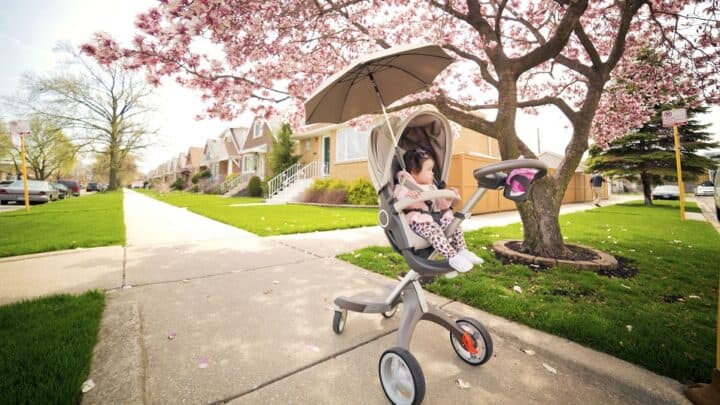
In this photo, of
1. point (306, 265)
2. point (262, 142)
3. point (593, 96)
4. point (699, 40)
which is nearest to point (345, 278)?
point (306, 265)

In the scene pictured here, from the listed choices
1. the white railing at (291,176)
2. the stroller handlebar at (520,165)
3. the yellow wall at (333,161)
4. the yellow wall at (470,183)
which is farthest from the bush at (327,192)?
the stroller handlebar at (520,165)

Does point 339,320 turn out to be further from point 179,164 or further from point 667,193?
point 179,164

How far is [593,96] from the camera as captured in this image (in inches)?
162

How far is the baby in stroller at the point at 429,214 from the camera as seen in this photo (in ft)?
5.18

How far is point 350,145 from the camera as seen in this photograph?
15406 millimetres

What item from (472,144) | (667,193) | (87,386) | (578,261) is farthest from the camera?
(667,193)

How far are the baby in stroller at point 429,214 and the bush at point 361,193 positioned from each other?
10298 millimetres

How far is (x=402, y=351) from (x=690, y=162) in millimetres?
22214

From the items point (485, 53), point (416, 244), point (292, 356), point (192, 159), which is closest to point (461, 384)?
point (416, 244)

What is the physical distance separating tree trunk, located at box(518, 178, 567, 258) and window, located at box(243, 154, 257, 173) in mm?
24961

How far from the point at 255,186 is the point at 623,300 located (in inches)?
861

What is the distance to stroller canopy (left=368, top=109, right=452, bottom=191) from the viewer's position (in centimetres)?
197

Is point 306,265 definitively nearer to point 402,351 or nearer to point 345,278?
point 345,278

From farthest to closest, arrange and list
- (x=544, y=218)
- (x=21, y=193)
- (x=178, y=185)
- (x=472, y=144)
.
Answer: (x=178, y=185)
(x=21, y=193)
(x=472, y=144)
(x=544, y=218)
